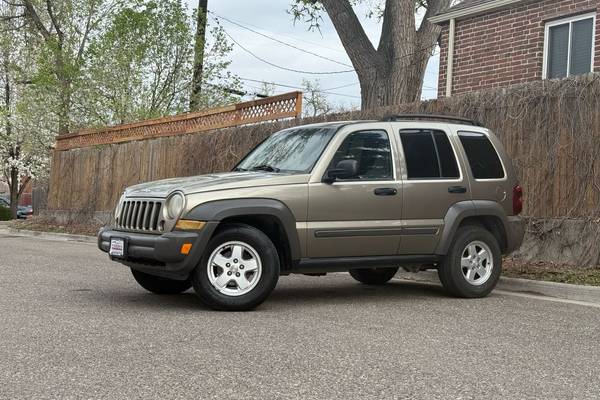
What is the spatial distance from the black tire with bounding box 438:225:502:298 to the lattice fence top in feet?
23.6

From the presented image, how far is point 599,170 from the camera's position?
941 cm

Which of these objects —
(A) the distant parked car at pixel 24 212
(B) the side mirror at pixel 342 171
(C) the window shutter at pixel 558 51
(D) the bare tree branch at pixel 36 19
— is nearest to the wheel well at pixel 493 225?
(B) the side mirror at pixel 342 171

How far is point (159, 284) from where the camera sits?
310 inches

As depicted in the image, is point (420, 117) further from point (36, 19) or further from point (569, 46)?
point (36, 19)

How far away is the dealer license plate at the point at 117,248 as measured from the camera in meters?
6.89

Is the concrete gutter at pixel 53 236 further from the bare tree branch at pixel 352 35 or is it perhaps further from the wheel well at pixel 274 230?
the wheel well at pixel 274 230

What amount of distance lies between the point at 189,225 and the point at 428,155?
280cm

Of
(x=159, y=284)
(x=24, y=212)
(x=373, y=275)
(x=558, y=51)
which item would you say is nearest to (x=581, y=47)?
(x=558, y=51)

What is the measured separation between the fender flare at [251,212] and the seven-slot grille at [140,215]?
38cm

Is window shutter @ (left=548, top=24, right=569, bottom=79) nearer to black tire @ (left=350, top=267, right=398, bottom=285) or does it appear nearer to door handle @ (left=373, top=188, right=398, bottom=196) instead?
black tire @ (left=350, top=267, right=398, bottom=285)

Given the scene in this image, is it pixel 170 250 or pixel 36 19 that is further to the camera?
pixel 36 19

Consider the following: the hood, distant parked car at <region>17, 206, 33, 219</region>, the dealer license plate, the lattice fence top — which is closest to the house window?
the lattice fence top

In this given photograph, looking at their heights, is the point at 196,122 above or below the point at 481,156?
above

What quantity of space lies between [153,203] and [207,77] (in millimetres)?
15466
